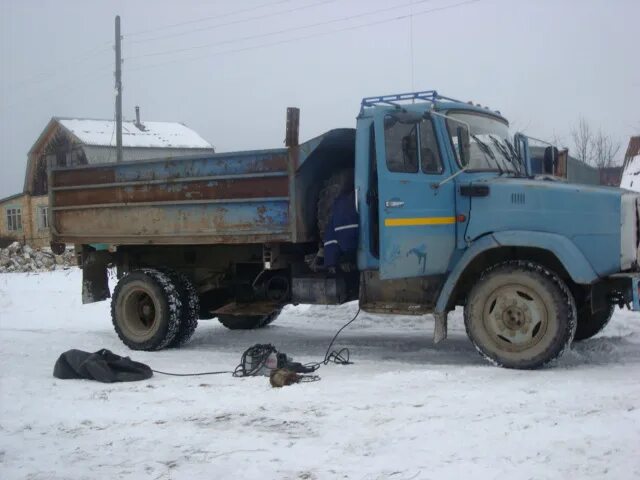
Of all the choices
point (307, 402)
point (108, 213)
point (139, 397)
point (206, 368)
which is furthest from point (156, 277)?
point (307, 402)

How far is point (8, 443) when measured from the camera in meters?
4.86

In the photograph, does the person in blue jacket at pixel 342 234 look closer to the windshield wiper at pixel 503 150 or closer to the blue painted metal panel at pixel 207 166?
the blue painted metal panel at pixel 207 166

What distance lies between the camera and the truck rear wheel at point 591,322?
306 inches

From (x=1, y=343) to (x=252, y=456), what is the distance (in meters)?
6.57

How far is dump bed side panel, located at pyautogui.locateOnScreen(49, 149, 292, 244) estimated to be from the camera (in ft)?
26.2

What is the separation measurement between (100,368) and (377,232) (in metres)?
3.11

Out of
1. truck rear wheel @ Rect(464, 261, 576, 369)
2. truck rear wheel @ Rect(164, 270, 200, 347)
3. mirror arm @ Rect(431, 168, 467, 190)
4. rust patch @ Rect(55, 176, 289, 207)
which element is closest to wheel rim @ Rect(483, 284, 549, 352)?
truck rear wheel @ Rect(464, 261, 576, 369)

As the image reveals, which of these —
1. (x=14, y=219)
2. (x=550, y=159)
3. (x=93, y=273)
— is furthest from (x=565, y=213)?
(x=14, y=219)

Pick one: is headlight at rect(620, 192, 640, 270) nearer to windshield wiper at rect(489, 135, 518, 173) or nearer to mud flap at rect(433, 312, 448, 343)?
windshield wiper at rect(489, 135, 518, 173)

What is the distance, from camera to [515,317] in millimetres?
6516

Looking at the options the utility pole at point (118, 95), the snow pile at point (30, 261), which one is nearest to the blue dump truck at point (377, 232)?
the snow pile at point (30, 261)

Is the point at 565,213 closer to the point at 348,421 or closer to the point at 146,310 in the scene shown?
the point at 348,421

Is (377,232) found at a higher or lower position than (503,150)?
lower

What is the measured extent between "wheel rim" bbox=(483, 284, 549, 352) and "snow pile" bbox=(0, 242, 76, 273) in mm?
21652
